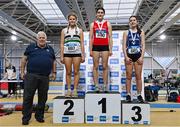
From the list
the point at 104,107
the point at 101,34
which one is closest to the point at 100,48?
the point at 101,34

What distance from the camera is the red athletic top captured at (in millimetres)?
4868

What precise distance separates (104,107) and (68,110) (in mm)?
576

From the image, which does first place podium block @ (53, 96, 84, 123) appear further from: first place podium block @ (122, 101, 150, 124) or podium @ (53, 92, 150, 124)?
first place podium block @ (122, 101, 150, 124)

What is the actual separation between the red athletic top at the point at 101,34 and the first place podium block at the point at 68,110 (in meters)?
1.08

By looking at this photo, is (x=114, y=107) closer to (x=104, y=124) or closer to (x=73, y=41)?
(x=104, y=124)

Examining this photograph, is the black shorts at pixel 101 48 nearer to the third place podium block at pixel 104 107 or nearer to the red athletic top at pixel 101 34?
the red athletic top at pixel 101 34

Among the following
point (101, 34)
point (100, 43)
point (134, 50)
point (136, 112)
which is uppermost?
point (101, 34)

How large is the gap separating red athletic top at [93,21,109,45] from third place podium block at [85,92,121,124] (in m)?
0.96

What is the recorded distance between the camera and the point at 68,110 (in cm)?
445

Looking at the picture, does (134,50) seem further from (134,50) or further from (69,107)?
(69,107)

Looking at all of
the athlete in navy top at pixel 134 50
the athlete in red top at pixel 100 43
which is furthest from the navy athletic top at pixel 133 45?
the athlete in red top at pixel 100 43

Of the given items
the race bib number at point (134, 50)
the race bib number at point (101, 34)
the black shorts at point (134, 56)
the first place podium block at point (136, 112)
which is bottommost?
the first place podium block at point (136, 112)

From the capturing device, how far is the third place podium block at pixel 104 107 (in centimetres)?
441

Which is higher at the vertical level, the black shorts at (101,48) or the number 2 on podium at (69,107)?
the black shorts at (101,48)
